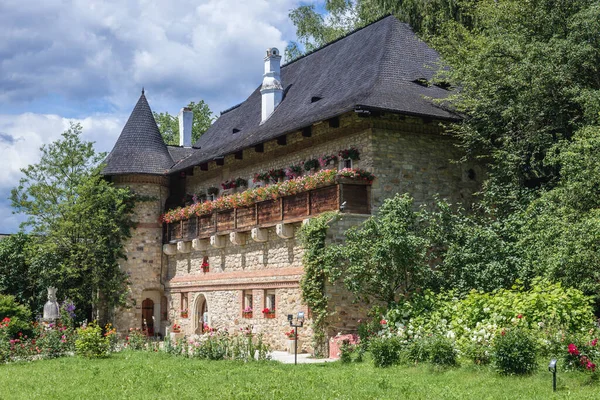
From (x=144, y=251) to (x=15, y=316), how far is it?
569cm

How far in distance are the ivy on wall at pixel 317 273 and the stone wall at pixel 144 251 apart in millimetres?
10847

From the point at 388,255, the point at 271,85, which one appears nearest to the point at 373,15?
the point at 271,85

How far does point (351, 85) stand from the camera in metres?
22.7

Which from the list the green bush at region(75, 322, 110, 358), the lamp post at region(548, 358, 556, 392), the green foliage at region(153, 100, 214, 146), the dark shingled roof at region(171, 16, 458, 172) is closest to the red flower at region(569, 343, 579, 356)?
the lamp post at region(548, 358, 556, 392)

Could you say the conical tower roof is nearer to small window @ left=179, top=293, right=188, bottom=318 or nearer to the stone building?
the stone building

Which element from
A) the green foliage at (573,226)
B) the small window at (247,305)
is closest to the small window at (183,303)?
the small window at (247,305)

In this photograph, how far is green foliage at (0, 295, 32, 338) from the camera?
77.7 ft

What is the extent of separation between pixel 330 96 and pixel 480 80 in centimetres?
446

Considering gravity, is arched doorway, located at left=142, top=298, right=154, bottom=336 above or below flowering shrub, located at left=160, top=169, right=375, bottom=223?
below

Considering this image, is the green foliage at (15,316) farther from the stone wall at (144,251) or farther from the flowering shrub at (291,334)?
the flowering shrub at (291,334)

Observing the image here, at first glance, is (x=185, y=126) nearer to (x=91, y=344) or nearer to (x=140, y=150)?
(x=140, y=150)

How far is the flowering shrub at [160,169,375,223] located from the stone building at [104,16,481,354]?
0.06m

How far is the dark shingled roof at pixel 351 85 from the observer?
21.1 meters

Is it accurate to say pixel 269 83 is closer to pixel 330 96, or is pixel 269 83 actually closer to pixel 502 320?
pixel 330 96
